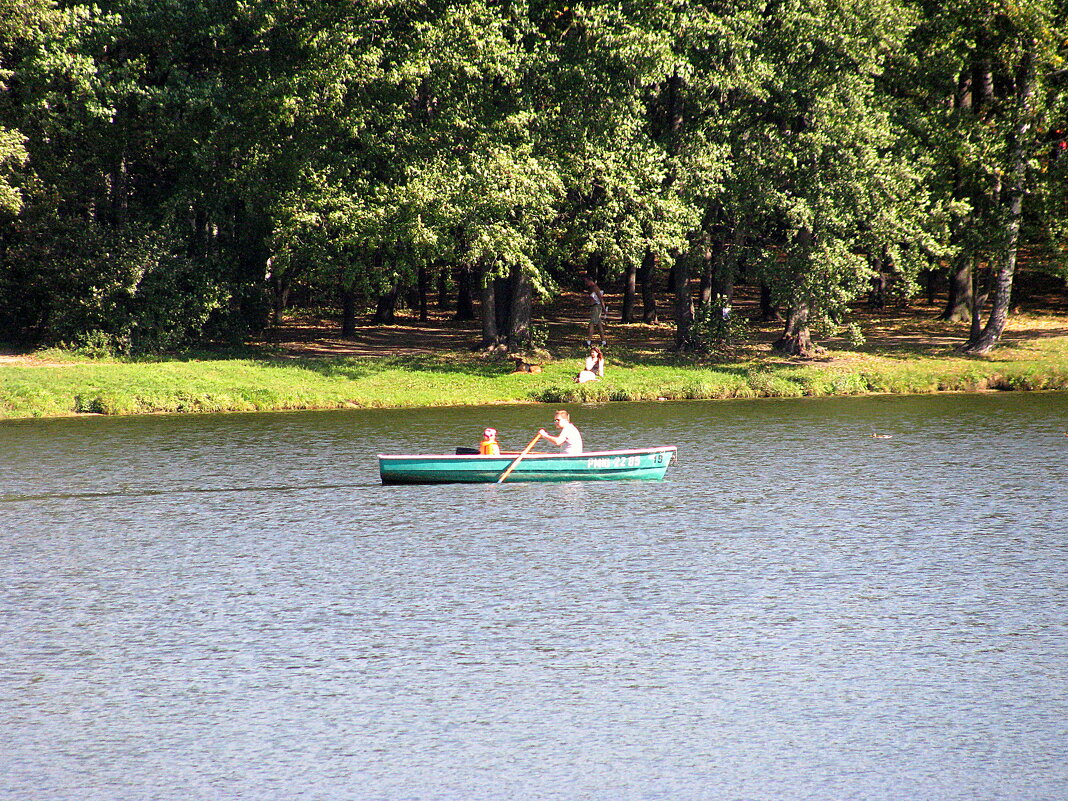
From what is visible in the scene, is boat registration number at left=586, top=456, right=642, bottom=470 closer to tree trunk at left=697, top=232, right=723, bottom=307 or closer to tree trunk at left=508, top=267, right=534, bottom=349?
tree trunk at left=508, top=267, right=534, bottom=349

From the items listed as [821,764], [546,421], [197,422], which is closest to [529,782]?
[821,764]

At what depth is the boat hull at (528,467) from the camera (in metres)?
25.8

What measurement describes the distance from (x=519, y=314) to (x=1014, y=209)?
19358 mm

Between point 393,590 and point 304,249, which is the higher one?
point 304,249

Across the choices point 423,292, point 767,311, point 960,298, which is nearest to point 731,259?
point 767,311

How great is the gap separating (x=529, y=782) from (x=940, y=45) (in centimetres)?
4016

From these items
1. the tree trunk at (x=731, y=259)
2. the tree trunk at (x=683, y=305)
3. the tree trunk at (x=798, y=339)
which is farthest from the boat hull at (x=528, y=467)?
the tree trunk at (x=683, y=305)

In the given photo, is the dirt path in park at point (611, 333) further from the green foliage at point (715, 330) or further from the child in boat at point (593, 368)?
the child in boat at point (593, 368)

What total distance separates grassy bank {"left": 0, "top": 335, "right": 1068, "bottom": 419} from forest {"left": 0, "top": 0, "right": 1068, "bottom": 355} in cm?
209

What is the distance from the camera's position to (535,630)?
15.8 metres

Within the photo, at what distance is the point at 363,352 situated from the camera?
46.7m

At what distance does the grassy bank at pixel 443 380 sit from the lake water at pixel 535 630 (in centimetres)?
796

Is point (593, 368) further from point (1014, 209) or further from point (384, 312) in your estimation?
point (1014, 209)

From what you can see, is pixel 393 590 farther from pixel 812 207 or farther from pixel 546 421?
pixel 812 207
